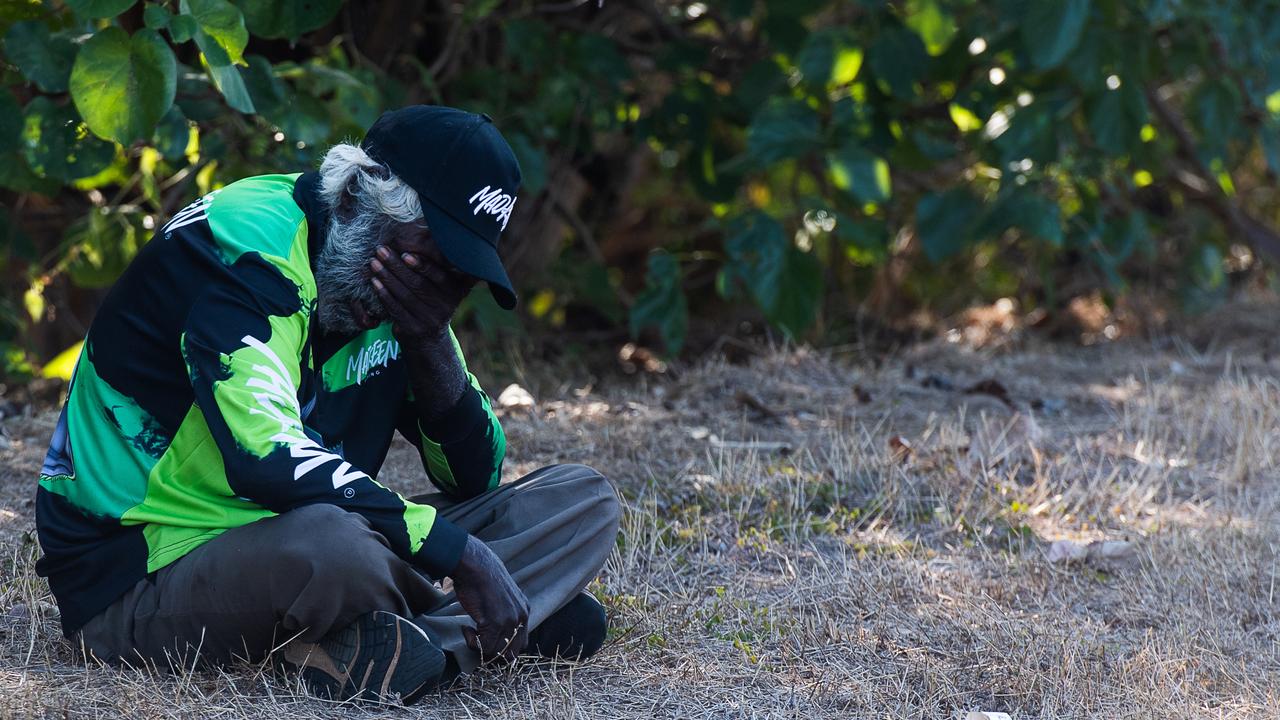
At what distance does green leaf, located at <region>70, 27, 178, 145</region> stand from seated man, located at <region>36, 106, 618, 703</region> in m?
0.93

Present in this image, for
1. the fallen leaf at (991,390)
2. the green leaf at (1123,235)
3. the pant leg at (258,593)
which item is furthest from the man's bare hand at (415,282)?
the green leaf at (1123,235)

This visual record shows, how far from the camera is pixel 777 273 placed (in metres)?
5.30

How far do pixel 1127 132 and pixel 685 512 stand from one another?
10.3 ft

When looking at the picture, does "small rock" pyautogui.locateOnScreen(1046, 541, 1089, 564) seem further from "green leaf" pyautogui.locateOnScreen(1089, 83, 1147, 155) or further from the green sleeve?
"green leaf" pyautogui.locateOnScreen(1089, 83, 1147, 155)

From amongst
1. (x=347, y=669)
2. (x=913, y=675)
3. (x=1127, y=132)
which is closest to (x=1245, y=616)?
(x=913, y=675)

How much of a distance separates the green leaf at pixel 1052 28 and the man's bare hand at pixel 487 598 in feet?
11.0

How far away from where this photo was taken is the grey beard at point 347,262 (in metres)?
2.40

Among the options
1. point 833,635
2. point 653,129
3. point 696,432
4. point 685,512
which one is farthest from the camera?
point 653,129

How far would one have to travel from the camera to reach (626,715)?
2547mm

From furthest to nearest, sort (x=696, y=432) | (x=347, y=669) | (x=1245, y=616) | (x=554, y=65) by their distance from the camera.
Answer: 1. (x=554, y=65)
2. (x=696, y=432)
3. (x=1245, y=616)
4. (x=347, y=669)

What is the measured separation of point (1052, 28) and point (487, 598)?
349cm

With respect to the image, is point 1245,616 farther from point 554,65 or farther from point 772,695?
point 554,65

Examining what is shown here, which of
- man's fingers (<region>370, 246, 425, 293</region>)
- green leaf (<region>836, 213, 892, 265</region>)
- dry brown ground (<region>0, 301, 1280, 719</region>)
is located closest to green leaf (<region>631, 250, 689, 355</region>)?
dry brown ground (<region>0, 301, 1280, 719</region>)

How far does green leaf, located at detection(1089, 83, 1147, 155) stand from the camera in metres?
5.60
